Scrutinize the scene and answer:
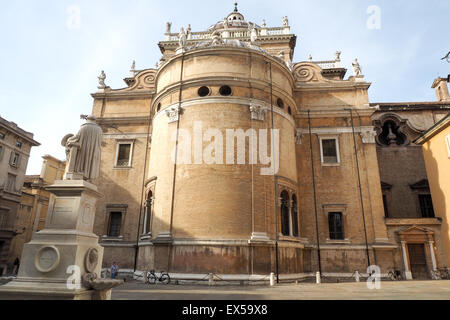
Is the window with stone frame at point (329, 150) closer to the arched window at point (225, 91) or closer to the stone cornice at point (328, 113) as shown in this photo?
the stone cornice at point (328, 113)

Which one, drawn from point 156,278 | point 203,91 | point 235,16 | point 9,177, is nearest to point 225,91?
point 203,91

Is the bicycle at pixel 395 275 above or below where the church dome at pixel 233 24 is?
below

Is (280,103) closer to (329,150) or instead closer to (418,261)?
(329,150)

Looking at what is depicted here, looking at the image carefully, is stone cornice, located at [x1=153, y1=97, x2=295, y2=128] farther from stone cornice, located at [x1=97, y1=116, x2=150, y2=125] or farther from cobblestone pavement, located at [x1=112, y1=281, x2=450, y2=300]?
cobblestone pavement, located at [x1=112, y1=281, x2=450, y2=300]

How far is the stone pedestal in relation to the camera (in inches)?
236

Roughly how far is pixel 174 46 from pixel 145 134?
35.2 feet

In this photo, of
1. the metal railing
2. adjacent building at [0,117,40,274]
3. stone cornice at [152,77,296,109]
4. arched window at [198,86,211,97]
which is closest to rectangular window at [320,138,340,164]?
stone cornice at [152,77,296,109]

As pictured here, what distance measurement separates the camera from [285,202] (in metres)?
18.0

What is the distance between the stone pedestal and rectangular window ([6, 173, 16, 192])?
28.8 meters

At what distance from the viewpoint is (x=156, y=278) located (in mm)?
15164

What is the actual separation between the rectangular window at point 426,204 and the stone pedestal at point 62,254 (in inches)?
900

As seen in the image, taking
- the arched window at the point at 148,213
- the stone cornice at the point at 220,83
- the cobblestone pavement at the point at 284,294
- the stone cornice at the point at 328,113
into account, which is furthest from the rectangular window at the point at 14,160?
the stone cornice at the point at 328,113

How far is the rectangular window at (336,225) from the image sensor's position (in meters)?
19.5

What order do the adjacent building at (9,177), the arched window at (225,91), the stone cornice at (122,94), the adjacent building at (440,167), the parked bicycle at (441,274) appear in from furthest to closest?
the adjacent building at (9,177) → the stone cornice at (122,94) → the adjacent building at (440,167) → the arched window at (225,91) → the parked bicycle at (441,274)
